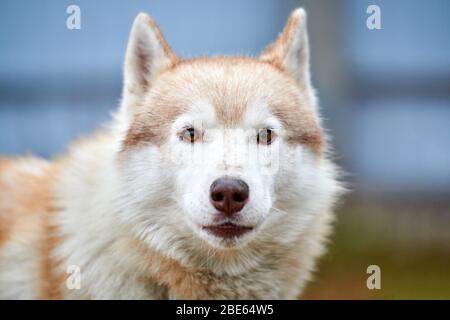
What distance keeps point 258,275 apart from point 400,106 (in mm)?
3682

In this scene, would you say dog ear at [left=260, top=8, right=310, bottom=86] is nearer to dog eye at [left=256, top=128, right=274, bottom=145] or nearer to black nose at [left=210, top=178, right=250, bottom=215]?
dog eye at [left=256, top=128, right=274, bottom=145]

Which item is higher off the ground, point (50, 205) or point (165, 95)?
point (165, 95)

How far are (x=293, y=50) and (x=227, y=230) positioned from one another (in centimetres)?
120

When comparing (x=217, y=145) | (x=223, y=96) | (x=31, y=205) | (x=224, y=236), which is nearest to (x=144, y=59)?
(x=223, y=96)

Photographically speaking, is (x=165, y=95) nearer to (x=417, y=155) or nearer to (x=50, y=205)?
(x=50, y=205)

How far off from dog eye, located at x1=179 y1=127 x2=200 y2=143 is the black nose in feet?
1.22

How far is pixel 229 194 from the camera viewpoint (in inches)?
111

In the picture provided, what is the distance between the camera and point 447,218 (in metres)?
5.85

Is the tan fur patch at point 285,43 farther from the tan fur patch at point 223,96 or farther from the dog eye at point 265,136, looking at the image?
the dog eye at point 265,136

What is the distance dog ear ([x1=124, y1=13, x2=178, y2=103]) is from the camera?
342 centimetres

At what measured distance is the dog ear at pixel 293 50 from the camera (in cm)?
359

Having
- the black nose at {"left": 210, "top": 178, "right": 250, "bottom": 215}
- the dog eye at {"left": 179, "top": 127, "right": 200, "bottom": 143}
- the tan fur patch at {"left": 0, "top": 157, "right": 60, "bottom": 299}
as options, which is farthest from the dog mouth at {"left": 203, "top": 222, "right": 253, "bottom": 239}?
the tan fur patch at {"left": 0, "top": 157, "right": 60, "bottom": 299}

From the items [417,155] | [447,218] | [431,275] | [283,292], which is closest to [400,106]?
[417,155]
